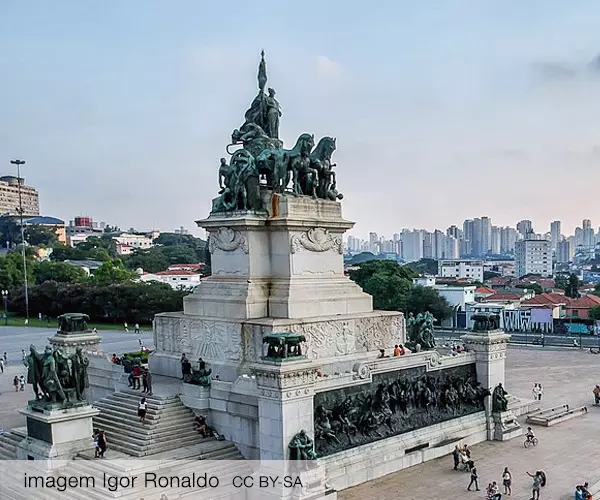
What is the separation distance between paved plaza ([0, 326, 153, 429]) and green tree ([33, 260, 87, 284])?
18.3 m

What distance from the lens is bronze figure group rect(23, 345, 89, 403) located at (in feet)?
60.0

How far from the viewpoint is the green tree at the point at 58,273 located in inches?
3054

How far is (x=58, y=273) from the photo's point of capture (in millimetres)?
78688

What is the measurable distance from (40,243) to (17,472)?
5233 inches

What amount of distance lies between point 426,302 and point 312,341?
4334 cm

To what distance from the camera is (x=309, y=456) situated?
56.7 feet

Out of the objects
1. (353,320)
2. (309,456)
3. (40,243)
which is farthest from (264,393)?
(40,243)

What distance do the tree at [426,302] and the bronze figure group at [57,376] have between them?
4616 centimetres

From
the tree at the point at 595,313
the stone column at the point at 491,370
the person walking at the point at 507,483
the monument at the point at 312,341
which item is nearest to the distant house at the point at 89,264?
the tree at the point at 595,313

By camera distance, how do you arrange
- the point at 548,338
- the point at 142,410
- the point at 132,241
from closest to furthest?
the point at 142,410
the point at 548,338
the point at 132,241

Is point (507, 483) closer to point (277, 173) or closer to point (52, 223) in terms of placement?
point (277, 173)

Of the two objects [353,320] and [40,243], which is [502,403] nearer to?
[353,320]

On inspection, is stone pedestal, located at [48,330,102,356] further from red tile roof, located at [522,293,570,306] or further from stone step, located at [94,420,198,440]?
red tile roof, located at [522,293,570,306]

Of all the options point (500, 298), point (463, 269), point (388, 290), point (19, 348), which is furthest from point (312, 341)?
point (463, 269)
